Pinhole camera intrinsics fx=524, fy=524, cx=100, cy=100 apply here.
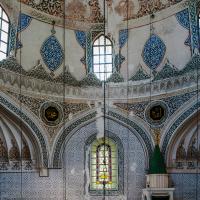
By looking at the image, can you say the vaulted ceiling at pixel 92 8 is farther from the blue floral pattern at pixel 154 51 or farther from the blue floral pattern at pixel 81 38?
the blue floral pattern at pixel 154 51

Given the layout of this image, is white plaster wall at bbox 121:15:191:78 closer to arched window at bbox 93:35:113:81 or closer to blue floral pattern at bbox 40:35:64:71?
arched window at bbox 93:35:113:81

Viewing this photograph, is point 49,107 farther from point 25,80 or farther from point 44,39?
point 44,39

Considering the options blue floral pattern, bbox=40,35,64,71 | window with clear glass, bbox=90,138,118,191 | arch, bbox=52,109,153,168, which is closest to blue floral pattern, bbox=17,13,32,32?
blue floral pattern, bbox=40,35,64,71

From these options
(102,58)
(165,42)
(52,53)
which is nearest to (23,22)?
(52,53)

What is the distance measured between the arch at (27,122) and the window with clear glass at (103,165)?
1642 mm

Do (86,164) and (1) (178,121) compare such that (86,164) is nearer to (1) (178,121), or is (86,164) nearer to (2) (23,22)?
(1) (178,121)

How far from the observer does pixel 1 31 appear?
16.5 m

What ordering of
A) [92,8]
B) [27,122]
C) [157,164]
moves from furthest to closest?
[92,8]
[27,122]
[157,164]

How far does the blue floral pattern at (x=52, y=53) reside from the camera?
17359 mm

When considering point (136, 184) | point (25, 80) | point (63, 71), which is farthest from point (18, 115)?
point (136, 184)

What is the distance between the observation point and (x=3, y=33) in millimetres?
16578

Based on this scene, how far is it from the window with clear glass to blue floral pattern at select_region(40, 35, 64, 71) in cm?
Answer: 293

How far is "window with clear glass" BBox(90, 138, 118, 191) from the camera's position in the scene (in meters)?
17.2

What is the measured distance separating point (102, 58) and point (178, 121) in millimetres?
3641
